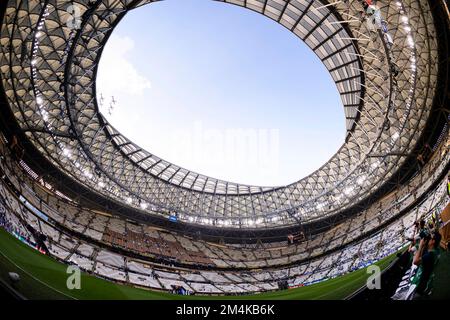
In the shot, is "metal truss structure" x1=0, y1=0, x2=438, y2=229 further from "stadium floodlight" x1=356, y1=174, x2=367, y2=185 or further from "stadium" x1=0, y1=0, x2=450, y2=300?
"stadium floodlight" x1=356, y1=174, x2=367, y2=185

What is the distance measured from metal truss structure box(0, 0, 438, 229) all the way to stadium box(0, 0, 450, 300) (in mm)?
154

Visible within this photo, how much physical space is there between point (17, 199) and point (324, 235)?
37.7 m

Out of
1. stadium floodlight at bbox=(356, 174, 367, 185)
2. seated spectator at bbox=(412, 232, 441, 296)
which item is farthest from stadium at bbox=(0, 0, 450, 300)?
seated spectator at bbox=(412, 232, 441, 296)

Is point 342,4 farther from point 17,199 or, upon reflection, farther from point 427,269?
point 17,199

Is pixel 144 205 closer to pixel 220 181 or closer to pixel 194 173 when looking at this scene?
pixel 194 173

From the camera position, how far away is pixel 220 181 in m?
47.8

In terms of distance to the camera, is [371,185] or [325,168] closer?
[371,185]

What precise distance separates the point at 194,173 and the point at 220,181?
443 cm

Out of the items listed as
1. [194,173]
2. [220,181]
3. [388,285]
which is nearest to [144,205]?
[194,173]

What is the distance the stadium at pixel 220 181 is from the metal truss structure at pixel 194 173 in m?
0.15

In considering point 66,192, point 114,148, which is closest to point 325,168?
point 114,148

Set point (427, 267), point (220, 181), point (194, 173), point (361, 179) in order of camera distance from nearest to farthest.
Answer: point (427, 267), point (361, 179), point (194, 173), point (220, 181)

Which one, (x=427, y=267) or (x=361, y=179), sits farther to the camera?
(x=361, y=179)

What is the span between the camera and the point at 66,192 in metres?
36.4
